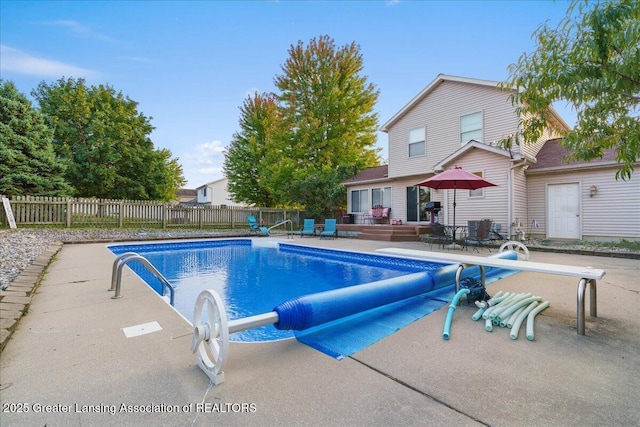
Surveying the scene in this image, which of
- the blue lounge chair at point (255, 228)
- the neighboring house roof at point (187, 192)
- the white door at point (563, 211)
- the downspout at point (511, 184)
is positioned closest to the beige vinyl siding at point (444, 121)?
the downspout at point (511, 184)

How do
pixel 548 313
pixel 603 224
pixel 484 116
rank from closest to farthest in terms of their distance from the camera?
pixel 548 313
pixel 603 224
pixel 484 116

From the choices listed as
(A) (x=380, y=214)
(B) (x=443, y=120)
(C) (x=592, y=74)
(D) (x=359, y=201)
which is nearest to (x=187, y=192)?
(D) (x=359, y=201)

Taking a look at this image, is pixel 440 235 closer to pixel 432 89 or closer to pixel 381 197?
pixel 381 197

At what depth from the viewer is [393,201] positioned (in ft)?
49.5

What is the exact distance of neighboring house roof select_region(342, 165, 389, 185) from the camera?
15.8m

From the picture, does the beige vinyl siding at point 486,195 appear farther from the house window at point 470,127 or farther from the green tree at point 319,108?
the green tree at point 319,108

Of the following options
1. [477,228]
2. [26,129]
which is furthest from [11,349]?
[26,129]

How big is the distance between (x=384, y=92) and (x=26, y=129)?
69.4 ft

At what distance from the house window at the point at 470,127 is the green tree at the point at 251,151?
47.5ft

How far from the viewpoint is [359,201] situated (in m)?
17.1

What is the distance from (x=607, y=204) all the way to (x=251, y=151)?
67.4ft

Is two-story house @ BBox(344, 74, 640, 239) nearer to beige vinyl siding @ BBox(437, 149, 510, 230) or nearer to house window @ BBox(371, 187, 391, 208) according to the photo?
beige vinyl siding @ BBox(437, 149, 510, 230)

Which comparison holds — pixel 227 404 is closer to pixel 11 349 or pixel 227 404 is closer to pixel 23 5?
pixel 11 349

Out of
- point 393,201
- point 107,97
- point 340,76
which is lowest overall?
point 393,201
